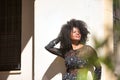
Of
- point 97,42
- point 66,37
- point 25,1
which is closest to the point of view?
point 97,42

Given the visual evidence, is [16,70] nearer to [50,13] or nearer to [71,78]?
[50,13]

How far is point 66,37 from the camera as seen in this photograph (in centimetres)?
600

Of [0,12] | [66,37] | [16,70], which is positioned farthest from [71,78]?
[0,12]

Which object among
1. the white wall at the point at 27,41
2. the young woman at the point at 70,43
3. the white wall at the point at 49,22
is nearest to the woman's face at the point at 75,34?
the young woman at the point at 70,43

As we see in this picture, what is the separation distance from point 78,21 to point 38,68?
1.13 m

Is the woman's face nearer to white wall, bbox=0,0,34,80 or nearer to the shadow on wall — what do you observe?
the shadow on wall

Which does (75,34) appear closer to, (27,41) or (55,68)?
(55,68)

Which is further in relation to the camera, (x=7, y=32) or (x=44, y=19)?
(x=7, y=32)

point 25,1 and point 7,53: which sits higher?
point 25,1

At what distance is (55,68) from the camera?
649cm

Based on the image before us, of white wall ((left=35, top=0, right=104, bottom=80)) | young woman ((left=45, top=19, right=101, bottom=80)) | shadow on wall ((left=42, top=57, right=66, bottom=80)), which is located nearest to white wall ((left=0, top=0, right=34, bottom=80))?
white wall ((left=35, top=0, right=104, bottom=80))

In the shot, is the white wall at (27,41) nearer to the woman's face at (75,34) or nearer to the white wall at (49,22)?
the white wall at (49,22)

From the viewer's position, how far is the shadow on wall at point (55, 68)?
6.47 metres

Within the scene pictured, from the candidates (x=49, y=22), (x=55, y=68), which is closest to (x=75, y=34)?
(x=49, y=22)
